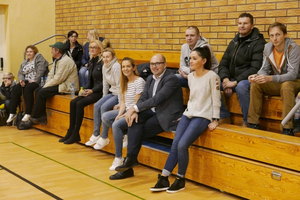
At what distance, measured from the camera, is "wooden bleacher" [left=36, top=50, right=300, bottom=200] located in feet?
12.0

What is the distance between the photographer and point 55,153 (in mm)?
5781

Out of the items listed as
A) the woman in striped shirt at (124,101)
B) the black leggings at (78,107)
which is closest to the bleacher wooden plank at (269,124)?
the woman in striped shirt at (124,101)

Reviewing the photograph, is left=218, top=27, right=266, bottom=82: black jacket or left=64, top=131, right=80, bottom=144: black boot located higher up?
left=218, top=27, right=266, bottom=82: black jacket

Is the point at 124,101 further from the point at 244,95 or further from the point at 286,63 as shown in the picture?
the point at 286,63

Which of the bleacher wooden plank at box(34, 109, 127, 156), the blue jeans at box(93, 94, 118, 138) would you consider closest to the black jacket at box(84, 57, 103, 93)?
the blue jeans at box(93, 94, 118, 138)

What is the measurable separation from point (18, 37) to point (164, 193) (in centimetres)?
634

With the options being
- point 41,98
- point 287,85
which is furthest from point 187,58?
point 41,98

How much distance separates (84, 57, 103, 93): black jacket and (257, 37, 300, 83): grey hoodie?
2436 mm

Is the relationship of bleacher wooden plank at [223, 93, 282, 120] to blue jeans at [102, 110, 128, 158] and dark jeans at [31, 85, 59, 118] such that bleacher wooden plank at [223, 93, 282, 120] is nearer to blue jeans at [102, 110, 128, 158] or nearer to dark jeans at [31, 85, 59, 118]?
blue jeans at [102, 110, 128, 158]

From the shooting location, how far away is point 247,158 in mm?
3980

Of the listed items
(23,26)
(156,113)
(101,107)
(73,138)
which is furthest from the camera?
(23,26)

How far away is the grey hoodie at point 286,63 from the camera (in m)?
4.25

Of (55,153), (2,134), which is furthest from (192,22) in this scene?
(2,134)

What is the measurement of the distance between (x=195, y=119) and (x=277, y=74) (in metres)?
0.97
